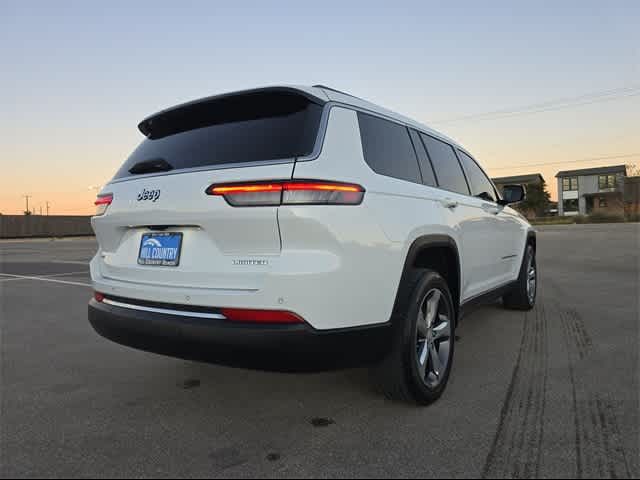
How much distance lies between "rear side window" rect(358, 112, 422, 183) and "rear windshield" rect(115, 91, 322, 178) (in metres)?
0.38

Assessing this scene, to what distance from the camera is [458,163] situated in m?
4.11

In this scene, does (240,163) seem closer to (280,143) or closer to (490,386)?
(280,143)

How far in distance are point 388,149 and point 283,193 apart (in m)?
0.98

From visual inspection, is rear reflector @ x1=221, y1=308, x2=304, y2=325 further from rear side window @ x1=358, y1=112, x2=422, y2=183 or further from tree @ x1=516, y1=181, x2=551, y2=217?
tree @ x1=516, y1=181, x2=551, y2=217

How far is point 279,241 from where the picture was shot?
2.18 meters

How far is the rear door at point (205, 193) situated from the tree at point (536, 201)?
62.8 m

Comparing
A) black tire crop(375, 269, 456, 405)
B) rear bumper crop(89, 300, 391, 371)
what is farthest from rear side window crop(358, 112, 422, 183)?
rear bumper crop(89, 300, 391, 371)

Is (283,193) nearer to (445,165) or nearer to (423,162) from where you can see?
(423,162)

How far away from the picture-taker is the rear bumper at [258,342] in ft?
7.05

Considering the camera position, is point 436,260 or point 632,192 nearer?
point 436,260

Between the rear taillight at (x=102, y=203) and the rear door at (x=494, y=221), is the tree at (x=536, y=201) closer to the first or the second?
the rear door at (x=494, y=221)

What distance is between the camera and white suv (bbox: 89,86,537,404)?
217 centimetres

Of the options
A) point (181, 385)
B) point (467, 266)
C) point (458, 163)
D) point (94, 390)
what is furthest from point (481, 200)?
point (94, 390)

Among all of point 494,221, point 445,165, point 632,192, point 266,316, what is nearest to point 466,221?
point 445,165
